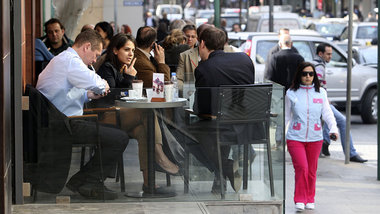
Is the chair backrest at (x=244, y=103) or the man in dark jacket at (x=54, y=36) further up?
the man in dark jacket at (x=54, y=36)

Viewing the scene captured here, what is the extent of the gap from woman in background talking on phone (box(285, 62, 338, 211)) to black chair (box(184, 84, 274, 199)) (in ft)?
3.97

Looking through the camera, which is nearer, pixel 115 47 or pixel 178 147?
pixel 178 147

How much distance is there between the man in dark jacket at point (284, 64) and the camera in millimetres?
13656

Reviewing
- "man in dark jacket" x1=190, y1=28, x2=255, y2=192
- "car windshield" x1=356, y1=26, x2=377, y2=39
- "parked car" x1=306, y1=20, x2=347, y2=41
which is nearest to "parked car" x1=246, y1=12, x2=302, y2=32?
"car windshield" x1=356, y1=26, x2=377, y2=39

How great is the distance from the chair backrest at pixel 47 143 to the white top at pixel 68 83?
9 cm

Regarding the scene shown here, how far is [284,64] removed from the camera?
44.9 ft

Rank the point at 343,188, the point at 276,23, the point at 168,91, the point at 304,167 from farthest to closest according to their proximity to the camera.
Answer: the point at 276,23, the point at 343,188, the point at 304,167, the point at 168,91

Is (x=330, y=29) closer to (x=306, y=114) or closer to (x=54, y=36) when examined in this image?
(x=54, y=36)

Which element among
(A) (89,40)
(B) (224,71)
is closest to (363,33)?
(B) (224,71)

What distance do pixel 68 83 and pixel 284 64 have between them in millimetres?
6561

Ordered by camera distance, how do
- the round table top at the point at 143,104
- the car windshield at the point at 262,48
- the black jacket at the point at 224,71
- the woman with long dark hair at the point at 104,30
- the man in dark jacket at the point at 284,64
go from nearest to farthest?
1. the round table top at the point at 143,104
2. the black jacket at the point at 224,71
3. the woman with long dark hair at the point at 104,30
4. the man in dark jacket at the point at 284,64
5. the car windshield at the point at 262,48

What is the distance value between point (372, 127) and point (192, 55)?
7211 mm

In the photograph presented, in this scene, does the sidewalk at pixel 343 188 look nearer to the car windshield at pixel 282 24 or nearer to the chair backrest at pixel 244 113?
the chair backrest at pixel 244 113

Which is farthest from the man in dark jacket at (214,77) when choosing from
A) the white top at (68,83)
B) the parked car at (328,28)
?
the parked car at (328,28)
